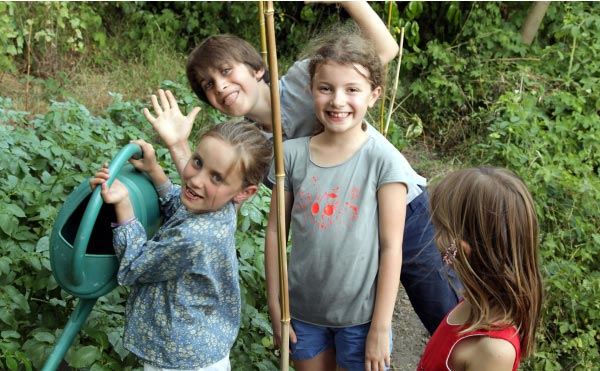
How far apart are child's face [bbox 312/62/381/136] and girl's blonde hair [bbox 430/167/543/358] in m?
0.37

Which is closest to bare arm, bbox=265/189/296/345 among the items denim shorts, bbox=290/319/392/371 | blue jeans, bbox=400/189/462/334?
denim shorts, bbox=290/319/392/371

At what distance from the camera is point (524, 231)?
1635mm

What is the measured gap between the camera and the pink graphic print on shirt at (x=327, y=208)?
1.94 metres

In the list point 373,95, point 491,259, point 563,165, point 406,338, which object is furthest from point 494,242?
point 563,165

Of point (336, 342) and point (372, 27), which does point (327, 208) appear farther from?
point (372, 27)

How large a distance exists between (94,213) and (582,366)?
241cm

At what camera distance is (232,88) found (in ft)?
6.95

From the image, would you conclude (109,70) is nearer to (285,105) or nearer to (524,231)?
(285,105)

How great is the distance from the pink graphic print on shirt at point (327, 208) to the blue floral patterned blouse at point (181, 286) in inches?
8.1

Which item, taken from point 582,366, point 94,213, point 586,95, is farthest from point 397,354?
point 586,95

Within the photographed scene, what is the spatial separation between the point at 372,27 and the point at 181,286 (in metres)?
0.93

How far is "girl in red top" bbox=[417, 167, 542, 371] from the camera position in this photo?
162 centimetres

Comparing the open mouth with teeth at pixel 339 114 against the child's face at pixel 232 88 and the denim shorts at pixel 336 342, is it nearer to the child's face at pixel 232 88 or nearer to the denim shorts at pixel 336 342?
the child's face at pixel 232 88

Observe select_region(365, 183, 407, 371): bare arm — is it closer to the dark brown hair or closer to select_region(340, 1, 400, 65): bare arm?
select_region(340, 1, 400, 65): bare arm
